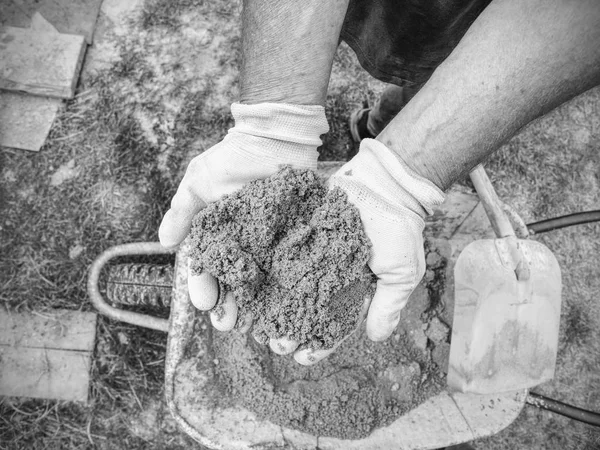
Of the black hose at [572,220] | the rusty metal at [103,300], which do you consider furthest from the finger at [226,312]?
the black hose at [572,220]

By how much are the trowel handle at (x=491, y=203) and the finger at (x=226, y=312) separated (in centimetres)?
95

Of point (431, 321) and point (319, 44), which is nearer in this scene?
point (319, 44)

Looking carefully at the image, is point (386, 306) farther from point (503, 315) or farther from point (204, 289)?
point (204, 289)

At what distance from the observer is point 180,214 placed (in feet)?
4.60

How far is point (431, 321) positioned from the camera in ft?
5.72

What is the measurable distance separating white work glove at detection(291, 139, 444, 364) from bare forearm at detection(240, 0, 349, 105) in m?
0.27

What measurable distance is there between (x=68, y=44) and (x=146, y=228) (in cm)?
121

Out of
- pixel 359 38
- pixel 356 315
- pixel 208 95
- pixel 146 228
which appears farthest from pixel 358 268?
pixel 208 95

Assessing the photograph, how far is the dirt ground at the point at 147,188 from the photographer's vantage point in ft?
7.61

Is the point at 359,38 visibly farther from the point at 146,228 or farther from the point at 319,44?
the point at 146,228

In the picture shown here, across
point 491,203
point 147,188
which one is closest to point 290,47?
point 491,203

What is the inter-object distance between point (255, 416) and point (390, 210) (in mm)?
875

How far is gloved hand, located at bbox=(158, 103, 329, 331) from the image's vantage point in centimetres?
134

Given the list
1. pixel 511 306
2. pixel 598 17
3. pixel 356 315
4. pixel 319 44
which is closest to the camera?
pixel 598 17
